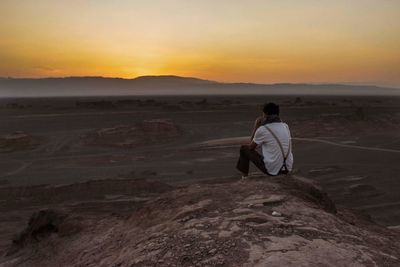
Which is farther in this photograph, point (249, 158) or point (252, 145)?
point (249, 158)

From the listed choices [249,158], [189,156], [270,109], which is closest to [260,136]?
[270,109]

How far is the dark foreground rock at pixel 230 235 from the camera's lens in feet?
16.1

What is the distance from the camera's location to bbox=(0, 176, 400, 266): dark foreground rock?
4.92 meters

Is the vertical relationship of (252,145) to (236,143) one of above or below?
above

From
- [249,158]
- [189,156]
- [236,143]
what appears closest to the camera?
[249,158]

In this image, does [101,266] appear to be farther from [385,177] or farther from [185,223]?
[385,177]

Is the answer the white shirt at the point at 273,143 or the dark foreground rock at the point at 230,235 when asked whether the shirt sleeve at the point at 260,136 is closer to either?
the white shirt at the point at 273,143

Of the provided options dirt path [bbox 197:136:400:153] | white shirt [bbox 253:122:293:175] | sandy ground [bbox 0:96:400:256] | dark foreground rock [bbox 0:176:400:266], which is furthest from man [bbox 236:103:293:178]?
dirt path [bbox 197:136:400:153]

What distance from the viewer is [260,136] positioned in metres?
7.85

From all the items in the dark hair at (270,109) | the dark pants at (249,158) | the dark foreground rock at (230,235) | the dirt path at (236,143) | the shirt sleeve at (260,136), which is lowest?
the dirt path at (236,143)

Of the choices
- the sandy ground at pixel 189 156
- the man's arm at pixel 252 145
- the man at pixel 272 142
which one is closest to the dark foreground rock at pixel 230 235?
the man at pixel 272 142

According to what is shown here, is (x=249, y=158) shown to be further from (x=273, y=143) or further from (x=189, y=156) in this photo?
(x=189, y=156)

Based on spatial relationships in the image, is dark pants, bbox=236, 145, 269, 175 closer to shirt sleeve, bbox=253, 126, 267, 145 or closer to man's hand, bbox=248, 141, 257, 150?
man's hand, bbox=248, 141, 257, 150

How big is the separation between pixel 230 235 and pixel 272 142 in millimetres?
2816
